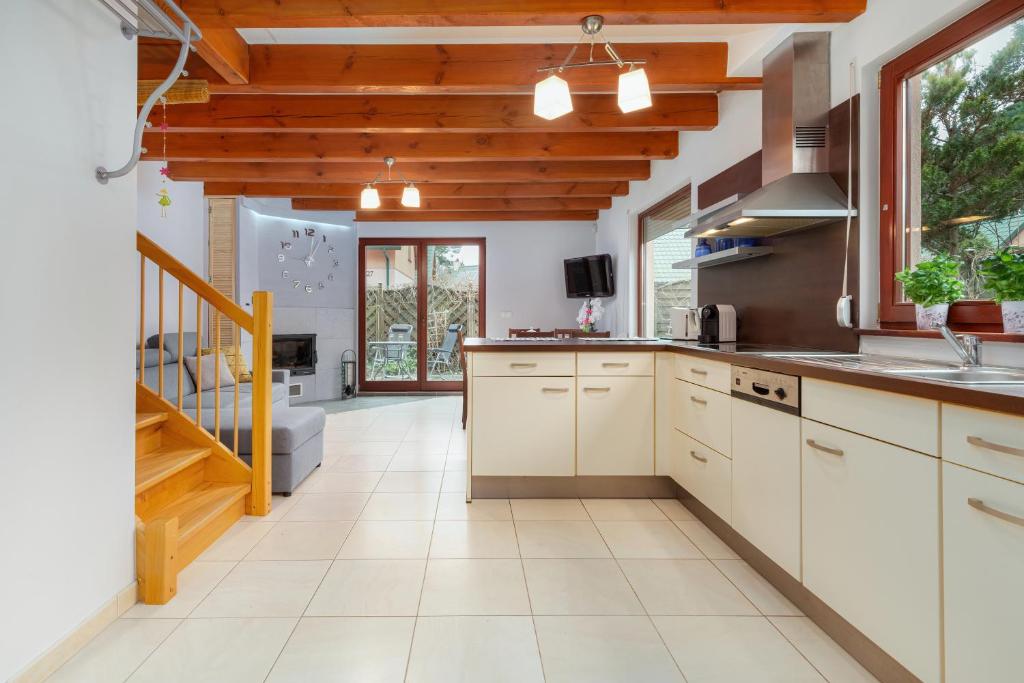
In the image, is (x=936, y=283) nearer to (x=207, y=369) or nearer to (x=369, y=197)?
(x=369, y=197)

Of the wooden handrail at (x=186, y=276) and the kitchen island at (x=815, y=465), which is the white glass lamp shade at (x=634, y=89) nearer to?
the kitchen island at (x=815, y=465)

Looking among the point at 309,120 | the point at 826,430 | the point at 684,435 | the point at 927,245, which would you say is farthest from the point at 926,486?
the point at 309,120

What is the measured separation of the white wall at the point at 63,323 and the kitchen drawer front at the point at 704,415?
2279 millimetres

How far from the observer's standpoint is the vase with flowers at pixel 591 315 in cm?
641

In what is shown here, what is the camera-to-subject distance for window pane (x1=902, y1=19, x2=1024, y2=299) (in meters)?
1.77

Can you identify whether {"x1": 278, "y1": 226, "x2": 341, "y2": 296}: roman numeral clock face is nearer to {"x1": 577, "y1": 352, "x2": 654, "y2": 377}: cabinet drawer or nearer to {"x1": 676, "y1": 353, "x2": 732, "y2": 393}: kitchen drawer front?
{"x1": 577, "y1": 352, "x2": 654, "y2": 377}: cabinet drawer

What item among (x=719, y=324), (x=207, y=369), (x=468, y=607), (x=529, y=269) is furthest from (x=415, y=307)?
(x=468, y=607)

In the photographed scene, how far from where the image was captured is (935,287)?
1.79 m

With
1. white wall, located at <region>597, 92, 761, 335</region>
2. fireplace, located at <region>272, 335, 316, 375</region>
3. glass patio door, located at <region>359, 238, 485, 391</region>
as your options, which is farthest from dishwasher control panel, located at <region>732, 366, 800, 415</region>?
fireplace, located at <region>272, 335, 316, 375</region>

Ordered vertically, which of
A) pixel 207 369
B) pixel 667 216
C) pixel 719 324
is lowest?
pixel 207 369

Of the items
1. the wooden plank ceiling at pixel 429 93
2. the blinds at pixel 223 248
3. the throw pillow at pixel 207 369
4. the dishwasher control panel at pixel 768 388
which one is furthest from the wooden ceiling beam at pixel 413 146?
the dishwasher control panel at pixel 768 388

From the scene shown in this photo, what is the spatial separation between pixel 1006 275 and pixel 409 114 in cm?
327

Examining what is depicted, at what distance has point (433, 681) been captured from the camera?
4.88 feet

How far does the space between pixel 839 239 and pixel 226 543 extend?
3051mm
